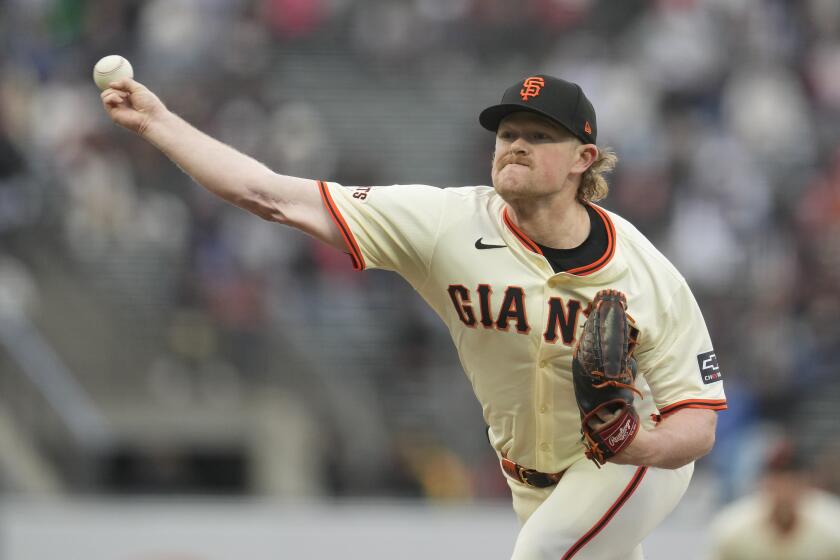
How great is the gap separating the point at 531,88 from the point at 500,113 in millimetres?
145

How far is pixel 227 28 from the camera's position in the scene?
18188mm

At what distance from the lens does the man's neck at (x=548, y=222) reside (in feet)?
18.4

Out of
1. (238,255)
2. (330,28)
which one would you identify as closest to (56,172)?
(238,255)

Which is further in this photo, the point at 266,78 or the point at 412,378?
the point at 266,78

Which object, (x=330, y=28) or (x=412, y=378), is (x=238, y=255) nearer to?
(x=412, y=378)

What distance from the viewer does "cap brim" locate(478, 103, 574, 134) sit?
5.35m

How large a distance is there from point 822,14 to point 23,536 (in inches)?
472

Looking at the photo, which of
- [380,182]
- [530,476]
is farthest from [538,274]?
[380,182]

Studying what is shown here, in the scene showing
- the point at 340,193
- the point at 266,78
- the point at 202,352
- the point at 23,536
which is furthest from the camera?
the point at 266,78

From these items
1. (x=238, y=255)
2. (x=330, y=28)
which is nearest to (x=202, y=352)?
(x=238, y=255)

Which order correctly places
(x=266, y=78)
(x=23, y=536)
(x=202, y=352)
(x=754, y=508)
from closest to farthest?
1. (x=754, y=508)
2. (x=23, y=536)
3. (x=202, y=352)
4. (x=266, y=78)

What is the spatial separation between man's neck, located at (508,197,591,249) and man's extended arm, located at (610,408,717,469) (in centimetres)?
75

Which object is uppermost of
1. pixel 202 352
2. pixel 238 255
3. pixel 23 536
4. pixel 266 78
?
pixel 266 78

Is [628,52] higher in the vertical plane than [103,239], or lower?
higher
